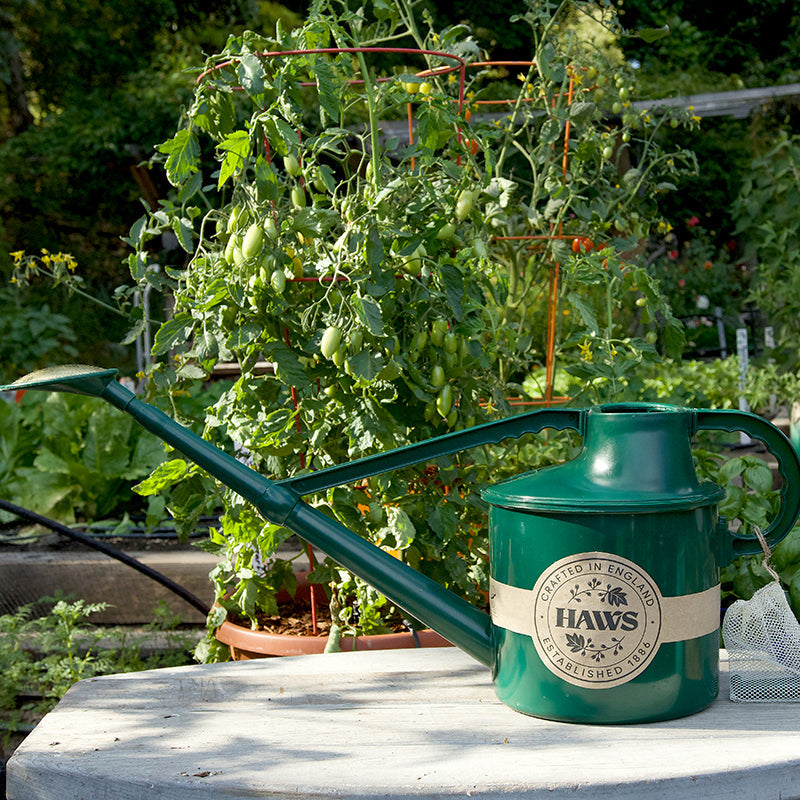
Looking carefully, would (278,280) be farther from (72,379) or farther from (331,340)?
(72,379)

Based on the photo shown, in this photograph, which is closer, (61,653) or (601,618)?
(601,618)

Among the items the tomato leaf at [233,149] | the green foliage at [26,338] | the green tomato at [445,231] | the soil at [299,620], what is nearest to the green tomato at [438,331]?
the green tomato at [445,231]

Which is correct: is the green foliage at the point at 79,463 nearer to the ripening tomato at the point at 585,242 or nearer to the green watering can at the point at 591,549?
the ripening tomato at the point at 585,242

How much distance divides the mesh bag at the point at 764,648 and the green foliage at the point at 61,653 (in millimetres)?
1192

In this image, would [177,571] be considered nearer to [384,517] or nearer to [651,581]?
[384,517]

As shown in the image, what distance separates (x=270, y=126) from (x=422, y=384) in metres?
0.41

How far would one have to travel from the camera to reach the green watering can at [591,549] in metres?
0.83

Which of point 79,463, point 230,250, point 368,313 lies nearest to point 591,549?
Answer: point 368,313

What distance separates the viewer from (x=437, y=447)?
926 millimetres

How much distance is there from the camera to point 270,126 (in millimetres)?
1097

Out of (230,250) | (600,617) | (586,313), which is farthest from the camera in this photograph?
(586,313)

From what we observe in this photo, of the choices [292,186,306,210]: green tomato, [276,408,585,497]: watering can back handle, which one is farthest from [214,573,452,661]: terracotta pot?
[292,186,306,210]: green tomato

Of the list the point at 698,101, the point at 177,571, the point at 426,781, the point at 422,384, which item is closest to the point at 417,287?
the point at 422,384

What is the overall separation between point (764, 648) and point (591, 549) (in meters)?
0.30
